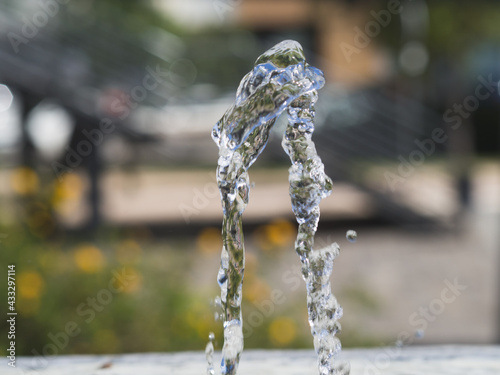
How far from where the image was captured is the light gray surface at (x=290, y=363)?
2.32m

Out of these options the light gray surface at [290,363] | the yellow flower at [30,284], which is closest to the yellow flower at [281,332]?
the yellow flower at [30,284]

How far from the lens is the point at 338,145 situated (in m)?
9.17

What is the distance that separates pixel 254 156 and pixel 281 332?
190cm

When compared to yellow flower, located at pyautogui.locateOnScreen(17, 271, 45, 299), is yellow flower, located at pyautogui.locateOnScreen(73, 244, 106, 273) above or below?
above

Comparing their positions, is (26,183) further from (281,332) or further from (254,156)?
(254,156)

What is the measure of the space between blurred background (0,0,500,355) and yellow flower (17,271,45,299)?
0.04ft

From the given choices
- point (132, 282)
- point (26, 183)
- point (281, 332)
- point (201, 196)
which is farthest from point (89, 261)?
point (201, 196)

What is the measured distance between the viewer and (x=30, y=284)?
14.1ft

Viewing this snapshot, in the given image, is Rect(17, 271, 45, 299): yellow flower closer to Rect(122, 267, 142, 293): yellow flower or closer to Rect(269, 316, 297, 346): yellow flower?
Rect(122, 267, 142, 293): yellow flower

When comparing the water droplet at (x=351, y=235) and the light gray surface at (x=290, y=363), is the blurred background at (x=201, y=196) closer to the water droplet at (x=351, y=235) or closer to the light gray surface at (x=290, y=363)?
the light gray surface at (x=290, y=363)

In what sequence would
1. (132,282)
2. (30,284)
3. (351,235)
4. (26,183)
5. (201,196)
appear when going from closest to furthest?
(351,235)
(30,284)
(132,282)
(26,183)
(201,196)

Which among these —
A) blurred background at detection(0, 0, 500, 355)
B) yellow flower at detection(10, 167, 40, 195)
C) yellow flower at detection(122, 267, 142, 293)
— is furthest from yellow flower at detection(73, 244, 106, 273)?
yellow flower at detection(10, 167, 40, 195)

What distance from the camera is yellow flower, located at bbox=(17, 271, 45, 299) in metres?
4.20

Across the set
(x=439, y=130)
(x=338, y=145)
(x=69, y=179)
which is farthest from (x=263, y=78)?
(x=439, y=130)
